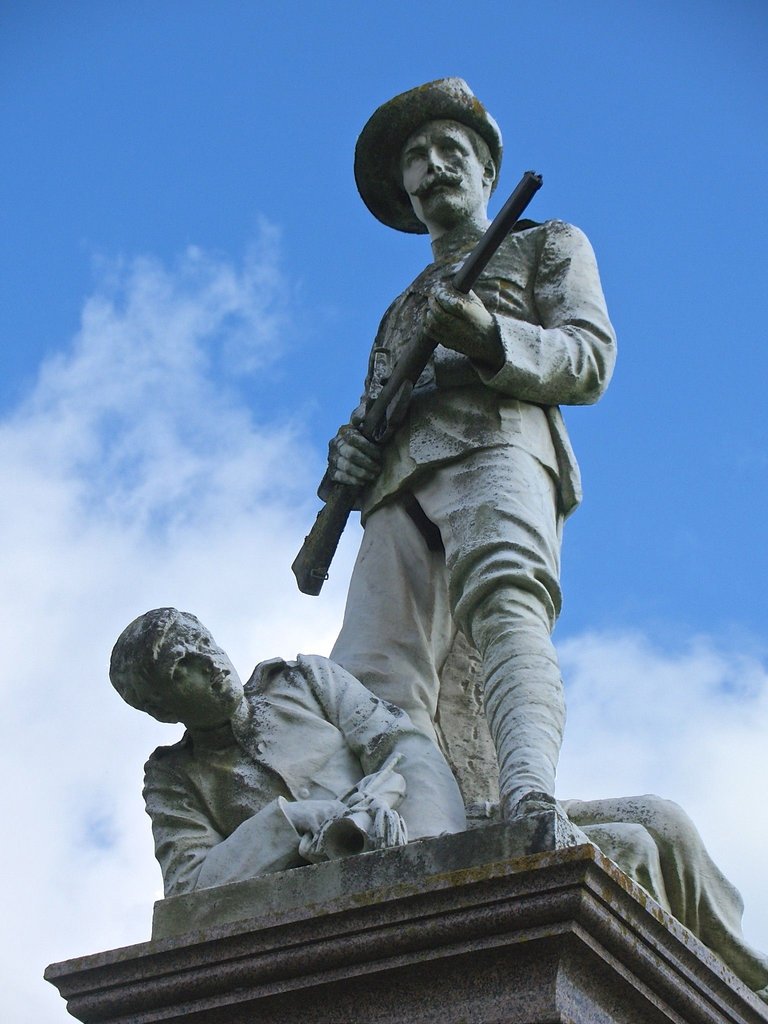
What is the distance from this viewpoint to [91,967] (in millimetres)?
4867

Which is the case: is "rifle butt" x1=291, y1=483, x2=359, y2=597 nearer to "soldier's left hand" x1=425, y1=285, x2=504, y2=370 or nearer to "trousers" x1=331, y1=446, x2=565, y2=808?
"trousers" x1=331, y1=446, x2=565, y2=808

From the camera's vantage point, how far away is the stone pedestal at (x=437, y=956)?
14.4 ft

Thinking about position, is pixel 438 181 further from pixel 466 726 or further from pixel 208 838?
pixel 208 838

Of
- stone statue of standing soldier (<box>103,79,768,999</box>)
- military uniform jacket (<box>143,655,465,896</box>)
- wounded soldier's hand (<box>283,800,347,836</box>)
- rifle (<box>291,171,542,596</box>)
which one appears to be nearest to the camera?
wounded soldier's hand (<box>283,800,347,836</box>)

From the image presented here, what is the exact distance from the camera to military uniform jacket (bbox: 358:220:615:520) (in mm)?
6445

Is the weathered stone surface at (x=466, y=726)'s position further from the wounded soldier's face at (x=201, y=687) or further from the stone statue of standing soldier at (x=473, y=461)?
the wounded soldier's face at (x=201, y=687)

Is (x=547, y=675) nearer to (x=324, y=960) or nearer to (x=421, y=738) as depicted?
(x=421, y=738)

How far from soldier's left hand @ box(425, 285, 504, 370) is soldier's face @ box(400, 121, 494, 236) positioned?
39.2 inches

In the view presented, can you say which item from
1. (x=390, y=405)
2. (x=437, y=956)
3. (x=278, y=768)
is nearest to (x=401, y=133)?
(x=390, y=405)

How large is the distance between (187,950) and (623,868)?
1.33 metres

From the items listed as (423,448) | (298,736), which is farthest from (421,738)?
(423,448)

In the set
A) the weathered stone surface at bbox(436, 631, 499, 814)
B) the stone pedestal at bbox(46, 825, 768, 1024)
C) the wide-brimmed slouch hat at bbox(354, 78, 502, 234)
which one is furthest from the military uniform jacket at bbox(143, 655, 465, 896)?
the wide-brimmed slouch hat at bbox(354, 78, 502, 234)

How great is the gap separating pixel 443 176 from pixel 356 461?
1.28m

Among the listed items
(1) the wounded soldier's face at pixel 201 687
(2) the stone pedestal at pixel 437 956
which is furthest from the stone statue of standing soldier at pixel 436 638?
(2) the stone pedestal at pixel 437 956
